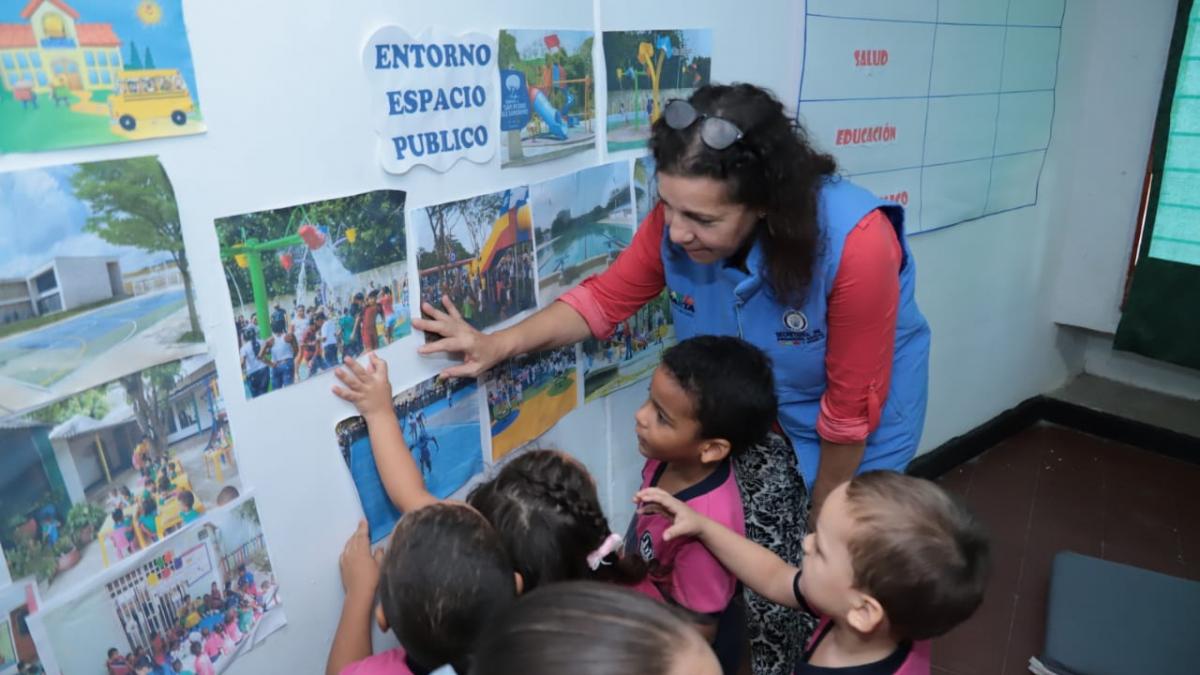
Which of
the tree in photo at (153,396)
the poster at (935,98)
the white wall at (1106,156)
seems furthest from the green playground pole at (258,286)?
the white wall at (1106,156)

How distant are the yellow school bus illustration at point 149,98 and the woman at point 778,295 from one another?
46 cm

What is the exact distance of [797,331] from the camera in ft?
4.48

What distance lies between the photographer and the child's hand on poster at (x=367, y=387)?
116cm

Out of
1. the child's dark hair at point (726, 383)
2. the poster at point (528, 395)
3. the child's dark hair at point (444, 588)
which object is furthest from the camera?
the poster at point (528, 395)

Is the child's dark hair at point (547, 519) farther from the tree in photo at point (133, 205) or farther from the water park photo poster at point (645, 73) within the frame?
the water park photo poster at point (645, 73)

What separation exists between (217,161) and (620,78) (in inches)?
31.7

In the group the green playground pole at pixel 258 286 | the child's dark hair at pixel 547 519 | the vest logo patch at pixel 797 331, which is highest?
the green playground pole at pixel 258 286

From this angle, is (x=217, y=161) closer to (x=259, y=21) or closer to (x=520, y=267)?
(x=259, y=21)

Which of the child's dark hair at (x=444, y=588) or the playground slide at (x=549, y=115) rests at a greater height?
the playground slide at (x=549, y=115)

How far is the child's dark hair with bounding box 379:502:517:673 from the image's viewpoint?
3.16 ft

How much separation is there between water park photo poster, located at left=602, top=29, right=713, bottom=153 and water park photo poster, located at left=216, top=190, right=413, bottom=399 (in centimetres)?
55

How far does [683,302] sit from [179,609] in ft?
3.10

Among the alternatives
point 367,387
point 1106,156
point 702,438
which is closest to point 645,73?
point 702,438

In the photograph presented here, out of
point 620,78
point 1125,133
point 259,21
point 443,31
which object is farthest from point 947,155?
point 259,21
